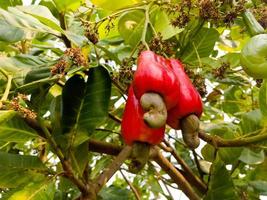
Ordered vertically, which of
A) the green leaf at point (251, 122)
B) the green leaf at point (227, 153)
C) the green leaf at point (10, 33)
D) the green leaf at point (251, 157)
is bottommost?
the green leaf at point (251, 157)

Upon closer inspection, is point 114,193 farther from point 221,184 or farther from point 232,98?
point 232,98

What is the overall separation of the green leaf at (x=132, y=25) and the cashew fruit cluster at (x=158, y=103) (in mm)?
197

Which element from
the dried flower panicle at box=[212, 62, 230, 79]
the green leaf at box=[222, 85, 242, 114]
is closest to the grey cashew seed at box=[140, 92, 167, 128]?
the dried flower panicle at box=[212, 62, 230, 79]

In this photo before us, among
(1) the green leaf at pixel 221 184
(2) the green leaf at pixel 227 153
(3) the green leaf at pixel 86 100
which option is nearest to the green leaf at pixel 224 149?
(2) the green leaf at pixel 227 153

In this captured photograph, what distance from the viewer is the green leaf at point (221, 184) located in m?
1.01

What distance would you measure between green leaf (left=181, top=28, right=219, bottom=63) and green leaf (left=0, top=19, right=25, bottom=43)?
0.98 ft

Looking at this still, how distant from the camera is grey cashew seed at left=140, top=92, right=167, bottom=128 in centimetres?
68

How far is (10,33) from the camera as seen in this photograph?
91 cm

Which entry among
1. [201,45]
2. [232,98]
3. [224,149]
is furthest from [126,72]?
[232,98]

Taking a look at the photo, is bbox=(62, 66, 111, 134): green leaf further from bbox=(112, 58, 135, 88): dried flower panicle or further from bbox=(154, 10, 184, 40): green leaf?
bbox=(154, 10, 184, 40): green leaf

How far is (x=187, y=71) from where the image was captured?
0.88 m

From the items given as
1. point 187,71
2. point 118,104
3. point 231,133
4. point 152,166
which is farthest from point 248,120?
point 152,166

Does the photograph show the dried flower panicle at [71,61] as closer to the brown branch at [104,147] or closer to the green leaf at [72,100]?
the green leaf at [72,100]

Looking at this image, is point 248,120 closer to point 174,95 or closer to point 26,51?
point 174,95
